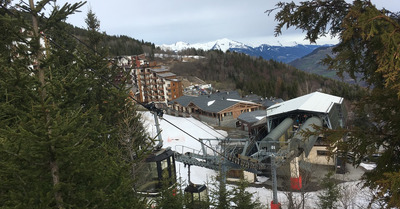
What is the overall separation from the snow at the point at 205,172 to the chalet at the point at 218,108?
276 centimetres

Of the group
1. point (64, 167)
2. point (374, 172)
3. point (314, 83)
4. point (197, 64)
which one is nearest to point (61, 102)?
point (64, 167)

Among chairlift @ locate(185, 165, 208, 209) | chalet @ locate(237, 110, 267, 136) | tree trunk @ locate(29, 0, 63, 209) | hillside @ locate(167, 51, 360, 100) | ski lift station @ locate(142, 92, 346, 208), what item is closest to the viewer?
tree trunk @ locate(29, 0, 63, 209)

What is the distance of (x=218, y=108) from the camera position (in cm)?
4738

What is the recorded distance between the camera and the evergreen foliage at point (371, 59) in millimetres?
4012

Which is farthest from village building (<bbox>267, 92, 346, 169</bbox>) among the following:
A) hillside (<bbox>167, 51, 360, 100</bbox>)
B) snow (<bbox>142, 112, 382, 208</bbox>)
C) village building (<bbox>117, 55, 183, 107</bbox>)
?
hillside (<bbox>167, 51, 360, 100</bbox>)

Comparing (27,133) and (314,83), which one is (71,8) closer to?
(27,133)

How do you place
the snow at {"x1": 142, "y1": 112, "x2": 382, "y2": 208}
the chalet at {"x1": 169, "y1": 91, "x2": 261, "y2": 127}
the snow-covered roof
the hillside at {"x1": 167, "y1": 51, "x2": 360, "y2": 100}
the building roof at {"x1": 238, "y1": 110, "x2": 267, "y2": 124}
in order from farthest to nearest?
the hillside at {"x1": 167, "y1": 51, "x2": 360, "y2": 100}, the chalet at {"x1": 169, "y1": 91, "x2": 261, "y2": 127}, the building roof at {"x1": 238, "y1": 110, "x2": 267, "y2": 124}, the snow-covered roof, the snow at {"x1": 142, "y1": 112, "x2": 382, "y2": 208}

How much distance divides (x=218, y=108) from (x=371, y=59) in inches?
1661

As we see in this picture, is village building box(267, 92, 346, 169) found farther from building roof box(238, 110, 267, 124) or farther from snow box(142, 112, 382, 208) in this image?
building roof box(238, 110, 267, 124)

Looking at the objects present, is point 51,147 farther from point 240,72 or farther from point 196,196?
point 240,72

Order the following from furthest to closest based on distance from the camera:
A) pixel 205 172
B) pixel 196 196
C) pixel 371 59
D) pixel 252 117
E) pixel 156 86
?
pixel 156 86 < pixel 252 117 < pixel 205 172 < pixel 196 196 < pixel 371 59

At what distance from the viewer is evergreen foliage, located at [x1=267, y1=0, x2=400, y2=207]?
4.01m

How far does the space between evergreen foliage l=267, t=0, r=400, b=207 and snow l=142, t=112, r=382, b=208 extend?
683 cm

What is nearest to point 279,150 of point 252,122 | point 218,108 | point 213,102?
point 252,122
